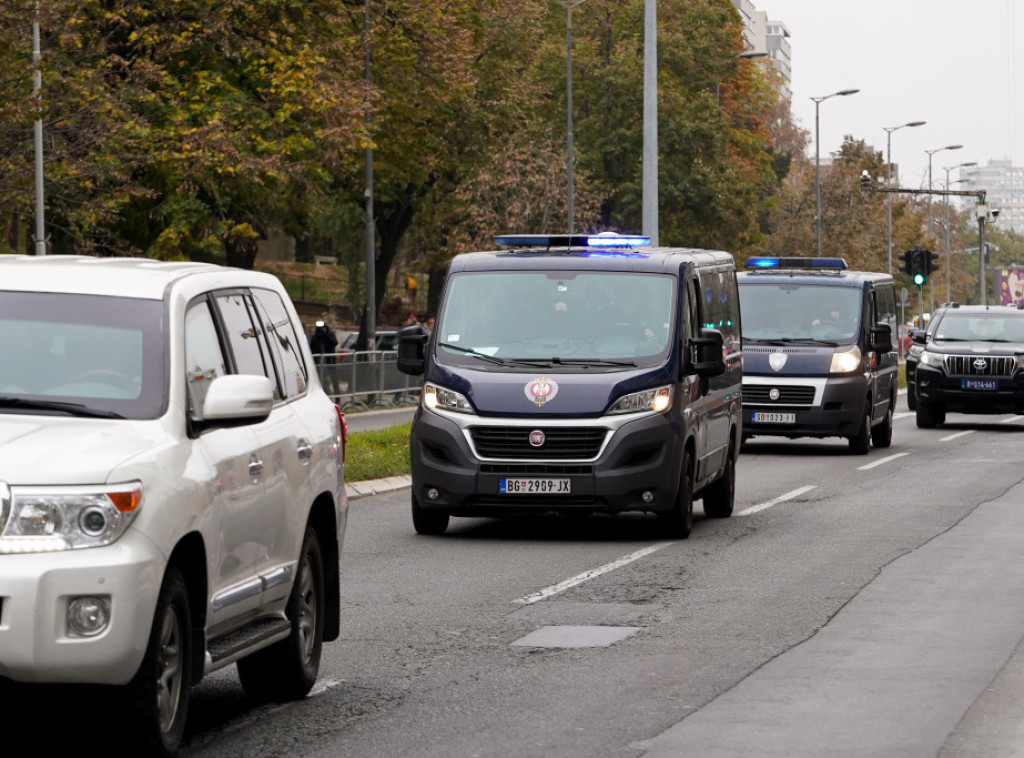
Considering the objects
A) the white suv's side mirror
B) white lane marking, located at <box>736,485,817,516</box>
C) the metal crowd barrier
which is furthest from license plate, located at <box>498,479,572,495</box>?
the metal crowd barrier

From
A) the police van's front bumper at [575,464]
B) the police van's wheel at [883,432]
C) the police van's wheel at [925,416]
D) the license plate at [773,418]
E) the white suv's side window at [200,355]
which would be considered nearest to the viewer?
the white suv's side window at [200,355]

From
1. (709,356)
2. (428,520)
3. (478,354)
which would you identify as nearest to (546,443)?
(478,354)

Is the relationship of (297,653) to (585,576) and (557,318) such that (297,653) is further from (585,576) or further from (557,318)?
(557,318)

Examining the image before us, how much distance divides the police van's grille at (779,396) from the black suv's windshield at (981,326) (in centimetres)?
835

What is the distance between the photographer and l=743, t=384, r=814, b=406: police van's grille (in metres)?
26.7

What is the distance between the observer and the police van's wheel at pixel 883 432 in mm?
28828

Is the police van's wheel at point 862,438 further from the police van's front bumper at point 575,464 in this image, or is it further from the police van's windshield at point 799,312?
the police van's front bumper at point 575,464

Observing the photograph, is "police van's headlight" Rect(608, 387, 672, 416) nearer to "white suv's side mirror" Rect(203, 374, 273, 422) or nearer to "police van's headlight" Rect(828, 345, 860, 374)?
"white suv's side mirror" Rect(203, 374, 273, 422)

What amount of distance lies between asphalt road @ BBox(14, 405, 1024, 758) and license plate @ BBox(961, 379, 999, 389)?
15.1m

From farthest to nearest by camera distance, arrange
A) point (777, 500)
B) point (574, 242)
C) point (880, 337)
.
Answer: point (880, 337) → point (777, 500) → point (574, 242)

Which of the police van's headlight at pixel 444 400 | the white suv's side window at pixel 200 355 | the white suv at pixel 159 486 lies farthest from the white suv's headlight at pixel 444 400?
the white suv's side window at pixel 200 355

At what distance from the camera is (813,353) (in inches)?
1057

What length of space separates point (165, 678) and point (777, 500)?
13.2m

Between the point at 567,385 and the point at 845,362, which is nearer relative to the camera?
the point at 567,385
